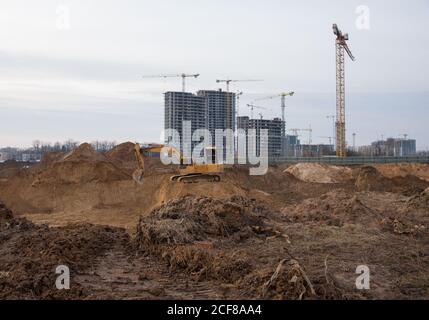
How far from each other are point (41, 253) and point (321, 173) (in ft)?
98.1

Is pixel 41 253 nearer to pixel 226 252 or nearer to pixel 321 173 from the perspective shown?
pixel 226 252

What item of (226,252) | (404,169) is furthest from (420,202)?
(404,169)

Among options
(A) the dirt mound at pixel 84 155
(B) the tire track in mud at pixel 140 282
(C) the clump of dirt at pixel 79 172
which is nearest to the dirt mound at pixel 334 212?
(B) the tire track in mud at pixel 140 282

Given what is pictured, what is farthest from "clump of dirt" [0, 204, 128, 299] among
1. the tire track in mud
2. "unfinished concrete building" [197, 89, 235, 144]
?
"unfinished concrete building" [197, 89, 235, 144]

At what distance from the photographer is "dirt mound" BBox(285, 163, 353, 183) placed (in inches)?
1467

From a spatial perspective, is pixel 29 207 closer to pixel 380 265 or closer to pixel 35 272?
pixel 35 272

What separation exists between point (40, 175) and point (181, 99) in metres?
30.9

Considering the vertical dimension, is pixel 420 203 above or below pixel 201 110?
below

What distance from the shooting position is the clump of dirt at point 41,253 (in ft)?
26.7

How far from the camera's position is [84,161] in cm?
2855

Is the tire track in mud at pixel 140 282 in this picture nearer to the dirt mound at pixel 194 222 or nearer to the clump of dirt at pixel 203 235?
the clump of dirt at pixel 203 235

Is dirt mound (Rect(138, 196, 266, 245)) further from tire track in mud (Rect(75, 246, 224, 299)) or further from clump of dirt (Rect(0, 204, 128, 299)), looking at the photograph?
clump of dirt (Rect(0, 204, 128, 299))

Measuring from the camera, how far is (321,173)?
125ft

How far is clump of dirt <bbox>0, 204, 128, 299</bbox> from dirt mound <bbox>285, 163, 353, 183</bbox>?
24.0m
